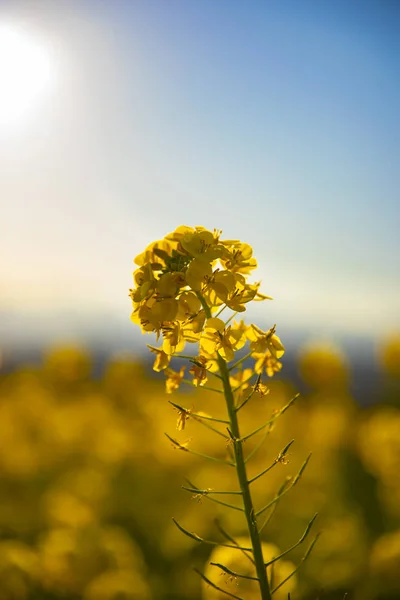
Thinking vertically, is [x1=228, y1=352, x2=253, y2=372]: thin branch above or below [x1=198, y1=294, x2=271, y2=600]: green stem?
above

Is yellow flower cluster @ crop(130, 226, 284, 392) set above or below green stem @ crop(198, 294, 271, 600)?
above

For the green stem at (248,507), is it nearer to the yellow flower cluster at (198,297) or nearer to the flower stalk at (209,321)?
the flower stalk at (209,321)

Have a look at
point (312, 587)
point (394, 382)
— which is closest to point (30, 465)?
point (312, 587)

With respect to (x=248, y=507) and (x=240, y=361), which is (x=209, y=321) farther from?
(x=248, y=507)

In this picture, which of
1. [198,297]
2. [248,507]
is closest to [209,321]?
[198,297]

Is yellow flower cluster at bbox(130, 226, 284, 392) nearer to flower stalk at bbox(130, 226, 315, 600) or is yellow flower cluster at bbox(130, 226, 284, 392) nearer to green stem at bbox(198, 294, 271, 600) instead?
flower stalk at bbox(130, 226, 315, 600)

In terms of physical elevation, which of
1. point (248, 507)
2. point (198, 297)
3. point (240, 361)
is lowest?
point (248, 507)

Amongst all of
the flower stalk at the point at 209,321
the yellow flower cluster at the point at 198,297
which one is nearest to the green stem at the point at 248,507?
the flower stalk at the point at 209,321

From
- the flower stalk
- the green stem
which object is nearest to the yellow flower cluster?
the flower stalk

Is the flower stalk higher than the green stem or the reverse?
higher
